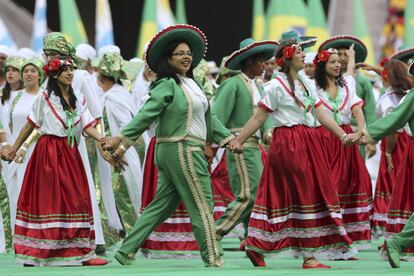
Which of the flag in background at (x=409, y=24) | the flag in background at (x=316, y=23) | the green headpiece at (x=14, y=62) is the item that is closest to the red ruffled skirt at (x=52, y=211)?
the green headpiece at (x=14, y=62)

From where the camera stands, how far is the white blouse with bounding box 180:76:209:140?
1178 cm

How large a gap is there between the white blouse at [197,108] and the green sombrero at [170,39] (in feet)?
0.88

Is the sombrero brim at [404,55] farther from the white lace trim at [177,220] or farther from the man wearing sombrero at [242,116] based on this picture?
the white lace trim at [177,220]

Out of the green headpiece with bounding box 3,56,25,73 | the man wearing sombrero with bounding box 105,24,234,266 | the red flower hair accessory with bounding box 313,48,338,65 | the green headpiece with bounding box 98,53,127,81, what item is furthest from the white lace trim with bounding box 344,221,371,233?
the green headpiece with bounding box 3,56,25,73

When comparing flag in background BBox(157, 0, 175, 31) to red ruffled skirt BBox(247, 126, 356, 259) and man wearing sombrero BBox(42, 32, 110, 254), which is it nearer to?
man wearing sombrero BBox(42, 32, 110, 254)

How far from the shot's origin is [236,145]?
11.8 meters

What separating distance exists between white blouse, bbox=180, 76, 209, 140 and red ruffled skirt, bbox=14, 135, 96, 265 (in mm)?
1168

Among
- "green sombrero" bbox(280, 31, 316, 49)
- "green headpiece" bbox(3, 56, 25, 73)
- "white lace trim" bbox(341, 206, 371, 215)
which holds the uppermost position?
"green sombrero" bbox(280, 31, 316, 49)

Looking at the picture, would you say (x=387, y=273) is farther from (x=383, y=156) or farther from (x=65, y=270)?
(x=383, y=156)

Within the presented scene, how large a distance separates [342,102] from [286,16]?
13.1 m

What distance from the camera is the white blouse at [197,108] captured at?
11.8 meters

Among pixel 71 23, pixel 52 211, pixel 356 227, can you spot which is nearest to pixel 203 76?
pixel 356 227

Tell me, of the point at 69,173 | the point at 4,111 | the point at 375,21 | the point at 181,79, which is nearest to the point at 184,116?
the point at 181,79

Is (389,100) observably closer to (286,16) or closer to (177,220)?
(177,220)
